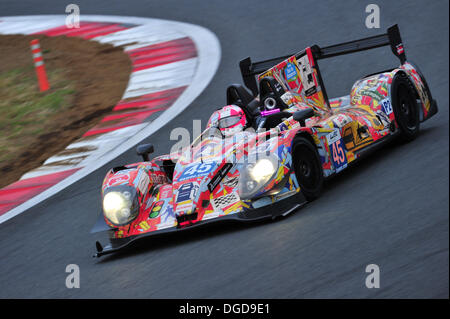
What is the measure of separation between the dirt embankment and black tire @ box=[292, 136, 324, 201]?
4320 mm

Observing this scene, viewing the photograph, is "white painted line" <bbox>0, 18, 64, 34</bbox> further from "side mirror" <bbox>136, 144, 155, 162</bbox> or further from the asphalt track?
"side mirror" <bbox>136, 144, 155, 162</bbox>

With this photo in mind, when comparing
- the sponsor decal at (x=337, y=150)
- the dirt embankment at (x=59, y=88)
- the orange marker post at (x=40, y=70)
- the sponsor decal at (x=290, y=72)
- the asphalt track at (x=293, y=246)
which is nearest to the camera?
the asphalt track at (x=293, y=246)

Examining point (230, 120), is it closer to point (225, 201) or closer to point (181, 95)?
point (225, 201)

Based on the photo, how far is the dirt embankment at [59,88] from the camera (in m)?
9.88

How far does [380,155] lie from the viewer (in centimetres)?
715

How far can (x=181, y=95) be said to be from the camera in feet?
36.4

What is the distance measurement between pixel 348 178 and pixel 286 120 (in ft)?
2.52

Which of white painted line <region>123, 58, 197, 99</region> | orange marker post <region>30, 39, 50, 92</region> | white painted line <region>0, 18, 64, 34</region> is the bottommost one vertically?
white painted line <region>123, 58, 197, 99</region>

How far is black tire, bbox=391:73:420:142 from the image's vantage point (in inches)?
287

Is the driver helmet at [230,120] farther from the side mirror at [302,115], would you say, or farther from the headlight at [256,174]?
the headlight at [256,174]

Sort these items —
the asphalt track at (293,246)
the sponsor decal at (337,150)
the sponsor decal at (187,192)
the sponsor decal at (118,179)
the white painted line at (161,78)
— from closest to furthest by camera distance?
the asphalt track at (293,246), the sponsor decal at (187,192), the sponsor decal at (118,179), the sponsor decal at (337,150), the white painted line at (161,78)

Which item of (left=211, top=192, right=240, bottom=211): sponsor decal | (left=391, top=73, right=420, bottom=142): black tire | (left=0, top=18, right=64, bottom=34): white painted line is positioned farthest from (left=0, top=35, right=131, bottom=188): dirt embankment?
(left=391, top=73, right=420, bottom=142): black tire

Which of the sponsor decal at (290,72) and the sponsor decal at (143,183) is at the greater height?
the sponsor decal at (290,72)

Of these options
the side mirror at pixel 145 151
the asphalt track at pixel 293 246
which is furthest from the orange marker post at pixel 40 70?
the side mirror at pixel 145 151
